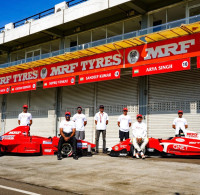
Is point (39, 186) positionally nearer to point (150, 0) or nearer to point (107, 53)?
point (107, 53)

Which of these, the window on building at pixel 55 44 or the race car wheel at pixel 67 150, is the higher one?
the window on building at pixel 55 44

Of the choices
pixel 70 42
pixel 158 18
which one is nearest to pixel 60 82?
pixel 70 42

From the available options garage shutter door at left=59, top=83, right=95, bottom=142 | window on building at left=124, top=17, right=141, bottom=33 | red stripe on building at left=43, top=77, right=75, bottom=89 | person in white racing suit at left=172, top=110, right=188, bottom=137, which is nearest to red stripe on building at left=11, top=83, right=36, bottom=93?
red stripe on building at left=43, top=77, right=75, bottom=89

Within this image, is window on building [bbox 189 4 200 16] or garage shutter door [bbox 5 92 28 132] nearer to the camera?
window on building [bbox 189 4 200 16]

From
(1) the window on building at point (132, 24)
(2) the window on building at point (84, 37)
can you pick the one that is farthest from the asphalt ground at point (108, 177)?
(2) the window on building at point (84, 37)

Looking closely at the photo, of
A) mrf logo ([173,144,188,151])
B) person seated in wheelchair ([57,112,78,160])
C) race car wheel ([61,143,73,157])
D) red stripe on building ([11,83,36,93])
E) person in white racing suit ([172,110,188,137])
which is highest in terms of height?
red stripe on building ([11,83,36,93])

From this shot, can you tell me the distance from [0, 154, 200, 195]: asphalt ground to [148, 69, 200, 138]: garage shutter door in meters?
4.70

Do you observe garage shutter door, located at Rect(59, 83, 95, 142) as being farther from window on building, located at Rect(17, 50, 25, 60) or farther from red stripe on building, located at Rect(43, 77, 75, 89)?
window on building, located at Rect(17, 50, 25, 60)

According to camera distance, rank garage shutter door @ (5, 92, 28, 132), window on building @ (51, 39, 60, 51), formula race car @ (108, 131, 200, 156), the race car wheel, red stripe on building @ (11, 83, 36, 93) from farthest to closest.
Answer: garage shutter door @ (5, 92, 28, 132) → window on building @ (51, 39, 60, 51) → red stripe on building @ (11, 83, 36, 93) → the race car wheel → formula race car @ (108, 131, 200, 156)

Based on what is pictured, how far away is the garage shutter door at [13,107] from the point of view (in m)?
20.5

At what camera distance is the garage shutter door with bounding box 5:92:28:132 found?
20531 mm

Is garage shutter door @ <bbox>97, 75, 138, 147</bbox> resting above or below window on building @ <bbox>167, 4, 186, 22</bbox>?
below

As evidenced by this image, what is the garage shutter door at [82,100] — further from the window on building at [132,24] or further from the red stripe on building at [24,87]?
the window on building at [132,24]

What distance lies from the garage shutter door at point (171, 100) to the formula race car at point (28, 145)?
4.01m
